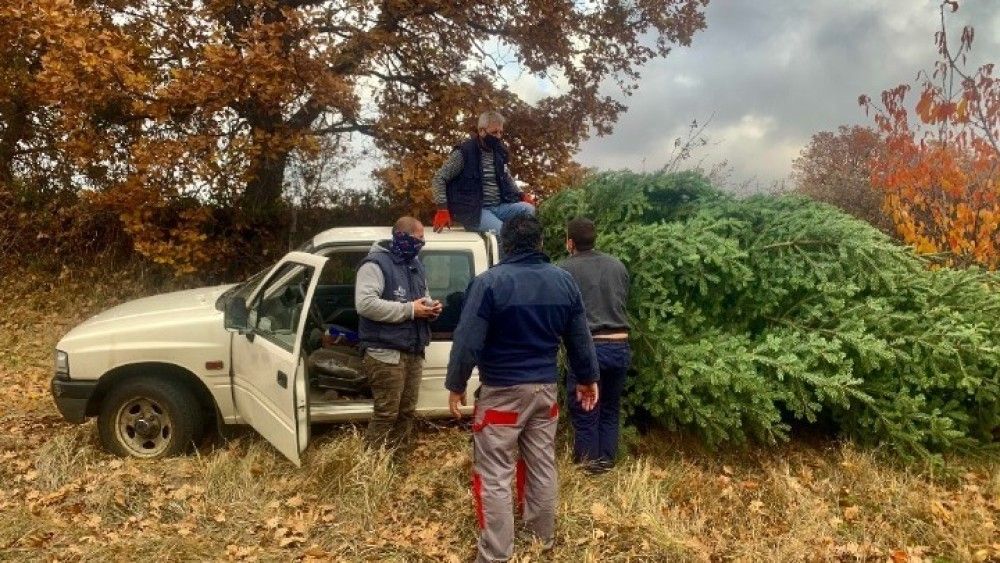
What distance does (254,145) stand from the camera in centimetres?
962

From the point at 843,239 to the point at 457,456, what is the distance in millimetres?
3528

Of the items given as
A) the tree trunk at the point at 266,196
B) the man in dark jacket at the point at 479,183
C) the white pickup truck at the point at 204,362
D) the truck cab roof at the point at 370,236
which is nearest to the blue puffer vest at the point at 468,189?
the man in dark jacket at the point at 479,183

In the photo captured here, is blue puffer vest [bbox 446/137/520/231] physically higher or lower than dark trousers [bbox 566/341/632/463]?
higher

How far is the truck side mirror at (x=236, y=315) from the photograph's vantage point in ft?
17.6

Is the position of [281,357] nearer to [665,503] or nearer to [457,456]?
[457,456]

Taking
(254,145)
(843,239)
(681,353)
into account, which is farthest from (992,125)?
(254,145)

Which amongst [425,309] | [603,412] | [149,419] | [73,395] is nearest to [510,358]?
[425,309]

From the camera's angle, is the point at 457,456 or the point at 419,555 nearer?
the point at 419,555

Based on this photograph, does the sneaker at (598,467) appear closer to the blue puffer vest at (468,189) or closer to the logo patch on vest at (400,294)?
the logo patch on vest at (400,294)

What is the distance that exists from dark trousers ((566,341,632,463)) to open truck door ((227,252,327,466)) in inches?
73.7

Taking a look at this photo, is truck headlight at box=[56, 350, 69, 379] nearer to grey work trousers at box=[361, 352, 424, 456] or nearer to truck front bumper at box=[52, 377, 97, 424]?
truck front bumper at box=[52, 377, 97, 424]

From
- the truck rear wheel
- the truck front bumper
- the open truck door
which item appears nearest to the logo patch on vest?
the open truck door

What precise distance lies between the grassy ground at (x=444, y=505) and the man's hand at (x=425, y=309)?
105 cm

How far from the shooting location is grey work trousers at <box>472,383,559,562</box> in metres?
4.21
